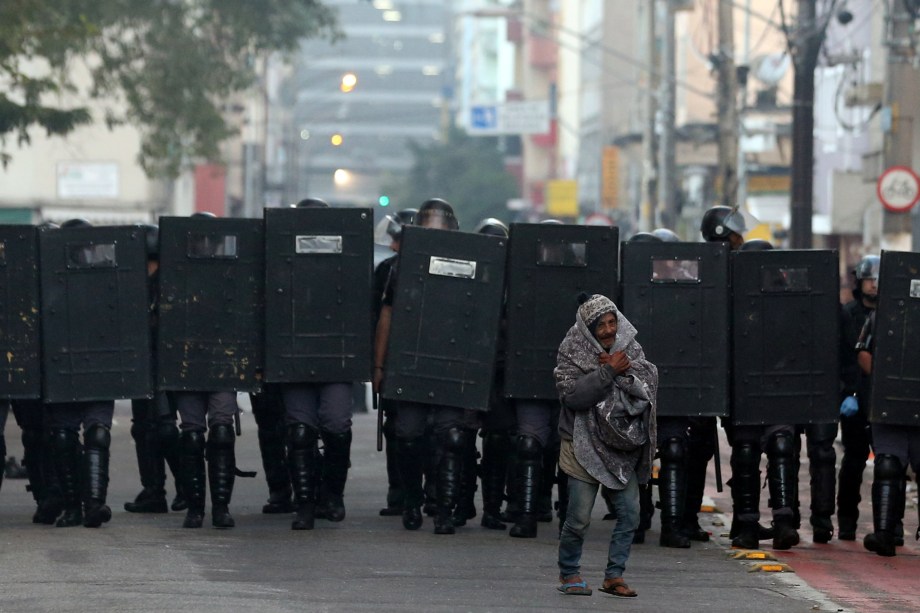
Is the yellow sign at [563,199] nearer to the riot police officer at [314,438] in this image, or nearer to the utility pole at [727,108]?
the utility pole at [727,108]

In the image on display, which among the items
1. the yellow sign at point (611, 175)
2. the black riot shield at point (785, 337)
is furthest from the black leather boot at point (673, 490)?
the yellow sign at point (611, 175)

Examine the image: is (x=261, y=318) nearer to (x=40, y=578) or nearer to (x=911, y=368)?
(x=40, y=578)

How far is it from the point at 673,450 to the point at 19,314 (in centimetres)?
385

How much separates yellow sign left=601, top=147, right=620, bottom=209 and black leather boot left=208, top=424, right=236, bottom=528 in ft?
173

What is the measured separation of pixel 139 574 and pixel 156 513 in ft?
9.29

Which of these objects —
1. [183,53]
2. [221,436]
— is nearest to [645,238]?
[221,436]

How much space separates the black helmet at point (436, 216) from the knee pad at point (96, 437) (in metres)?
2.28

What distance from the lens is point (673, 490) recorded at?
10.4 meters

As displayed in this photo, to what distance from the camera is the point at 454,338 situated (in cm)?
1083

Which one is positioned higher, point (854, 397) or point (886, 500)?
point (854, 397)

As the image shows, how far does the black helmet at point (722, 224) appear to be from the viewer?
1135cm

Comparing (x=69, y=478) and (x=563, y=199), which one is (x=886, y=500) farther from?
(x=563, y=199)

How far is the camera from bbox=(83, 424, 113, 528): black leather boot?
10.6 meters

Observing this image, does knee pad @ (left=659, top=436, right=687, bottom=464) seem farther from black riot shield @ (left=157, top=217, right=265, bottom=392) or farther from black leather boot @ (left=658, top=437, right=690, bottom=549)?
black riot shield @ (left=157, top=217, right=265, bottom=392)
